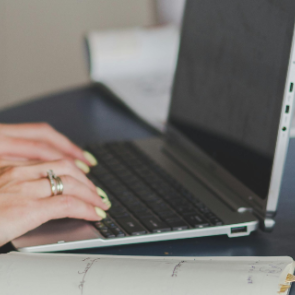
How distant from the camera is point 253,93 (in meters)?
0.65

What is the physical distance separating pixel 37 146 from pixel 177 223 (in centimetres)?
30

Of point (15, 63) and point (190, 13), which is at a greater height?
point (190, 13)

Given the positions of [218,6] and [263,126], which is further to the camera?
[218,6]

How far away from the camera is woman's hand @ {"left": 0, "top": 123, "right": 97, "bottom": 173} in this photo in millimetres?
766

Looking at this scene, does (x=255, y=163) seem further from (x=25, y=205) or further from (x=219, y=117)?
(x=25, y=205)

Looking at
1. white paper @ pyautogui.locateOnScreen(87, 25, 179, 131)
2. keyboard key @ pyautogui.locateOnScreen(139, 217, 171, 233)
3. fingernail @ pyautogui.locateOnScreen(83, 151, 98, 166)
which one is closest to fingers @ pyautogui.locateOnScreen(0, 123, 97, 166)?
fingernail @ pyautogui.locateOnScreen(83, 151, 98, 166)

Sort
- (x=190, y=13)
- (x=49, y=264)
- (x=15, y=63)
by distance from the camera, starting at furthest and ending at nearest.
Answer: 1. (x=15, y=63)
2. (x=190, y=13)
3. (x=49, y=264)

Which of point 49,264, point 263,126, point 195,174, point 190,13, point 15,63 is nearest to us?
point 49,264

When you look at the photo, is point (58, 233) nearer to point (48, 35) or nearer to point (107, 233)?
point (107, 233)

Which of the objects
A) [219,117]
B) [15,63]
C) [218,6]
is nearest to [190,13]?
[218,6]

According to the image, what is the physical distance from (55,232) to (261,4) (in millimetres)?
398

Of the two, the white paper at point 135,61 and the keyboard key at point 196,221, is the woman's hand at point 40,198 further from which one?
the white paper at point 135,61

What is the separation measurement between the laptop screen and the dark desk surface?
6cm

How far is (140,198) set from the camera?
665mm
